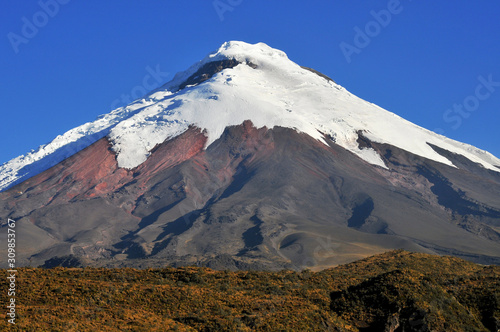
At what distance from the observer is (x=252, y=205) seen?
410ft

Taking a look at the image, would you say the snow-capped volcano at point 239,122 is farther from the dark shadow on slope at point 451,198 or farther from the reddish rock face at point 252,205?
the dark shadow on slope at point 451,198

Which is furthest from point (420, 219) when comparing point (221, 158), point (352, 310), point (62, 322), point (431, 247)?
point (62, 322)

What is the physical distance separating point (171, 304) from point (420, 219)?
113 metres

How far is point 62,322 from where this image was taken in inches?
719

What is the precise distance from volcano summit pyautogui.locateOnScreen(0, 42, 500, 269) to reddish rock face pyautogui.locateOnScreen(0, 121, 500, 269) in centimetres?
45

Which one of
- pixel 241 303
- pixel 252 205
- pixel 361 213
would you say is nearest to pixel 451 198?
pixel 361 213

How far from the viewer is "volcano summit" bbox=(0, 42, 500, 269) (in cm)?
10344

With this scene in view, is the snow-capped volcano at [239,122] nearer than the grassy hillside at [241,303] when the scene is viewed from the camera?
No

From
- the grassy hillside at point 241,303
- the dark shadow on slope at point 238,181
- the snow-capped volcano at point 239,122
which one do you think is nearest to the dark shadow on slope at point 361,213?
the dark shadow on slope at point 238,181

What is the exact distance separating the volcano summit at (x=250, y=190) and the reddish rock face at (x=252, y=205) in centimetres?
45

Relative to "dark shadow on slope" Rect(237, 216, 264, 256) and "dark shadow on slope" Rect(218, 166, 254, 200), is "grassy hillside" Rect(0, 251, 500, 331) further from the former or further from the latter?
"dark shadow on slope" Rect(218, 166, 254, 200)

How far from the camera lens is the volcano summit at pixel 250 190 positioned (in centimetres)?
10344

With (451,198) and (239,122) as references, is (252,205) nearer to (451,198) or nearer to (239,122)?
(239,122)

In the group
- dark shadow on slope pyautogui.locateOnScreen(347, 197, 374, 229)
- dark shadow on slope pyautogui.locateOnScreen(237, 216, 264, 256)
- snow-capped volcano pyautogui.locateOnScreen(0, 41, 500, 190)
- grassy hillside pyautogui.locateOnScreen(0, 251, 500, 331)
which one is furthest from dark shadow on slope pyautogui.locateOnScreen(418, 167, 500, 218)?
grassy hillside pyautogui.locateOnScreen(0, 251, 500, 331)
